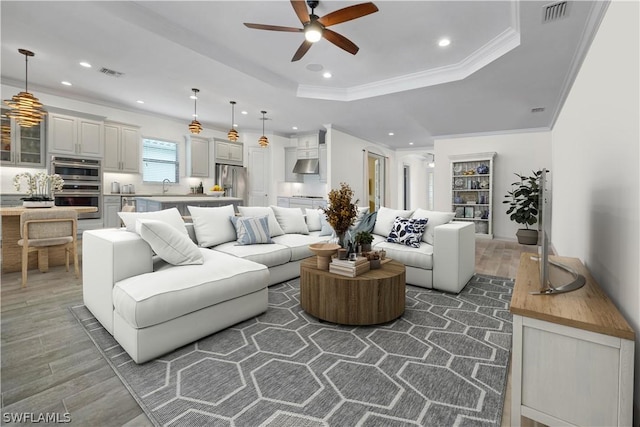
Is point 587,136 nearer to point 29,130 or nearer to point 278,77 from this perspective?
point 278,77

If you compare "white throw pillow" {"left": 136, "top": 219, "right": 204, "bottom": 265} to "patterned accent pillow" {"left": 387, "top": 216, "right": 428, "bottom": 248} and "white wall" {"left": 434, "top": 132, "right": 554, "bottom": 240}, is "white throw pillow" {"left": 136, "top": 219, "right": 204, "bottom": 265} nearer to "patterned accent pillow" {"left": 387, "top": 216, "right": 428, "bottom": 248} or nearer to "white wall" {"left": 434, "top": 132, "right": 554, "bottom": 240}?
"patterned accent pillow" {"left": 387, "top": 216, "right": 428, "bottom": 248}

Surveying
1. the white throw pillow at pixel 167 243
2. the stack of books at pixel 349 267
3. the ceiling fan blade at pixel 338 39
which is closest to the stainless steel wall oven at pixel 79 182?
the white throw pillow at pixel 167 243

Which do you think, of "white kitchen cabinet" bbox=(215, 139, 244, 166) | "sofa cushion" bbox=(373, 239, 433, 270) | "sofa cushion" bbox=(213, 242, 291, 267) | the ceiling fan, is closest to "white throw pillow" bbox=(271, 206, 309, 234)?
"sofa cushion" bbox=(213, 242, 291, 267)

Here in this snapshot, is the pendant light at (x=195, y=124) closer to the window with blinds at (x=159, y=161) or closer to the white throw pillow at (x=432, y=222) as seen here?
the window with blinds at (x=159, y=161)

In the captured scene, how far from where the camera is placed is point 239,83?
455 centimetres

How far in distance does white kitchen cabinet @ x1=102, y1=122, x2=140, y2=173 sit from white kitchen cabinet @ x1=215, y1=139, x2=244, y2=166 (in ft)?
5.99

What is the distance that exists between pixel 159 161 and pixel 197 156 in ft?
2.82

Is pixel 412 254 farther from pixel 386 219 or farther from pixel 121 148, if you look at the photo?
pixel 121 148

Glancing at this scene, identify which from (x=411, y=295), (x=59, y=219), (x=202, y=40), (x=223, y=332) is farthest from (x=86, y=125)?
(x=411, y=295)

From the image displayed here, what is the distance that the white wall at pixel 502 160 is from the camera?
669 cm

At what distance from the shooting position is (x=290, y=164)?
8.43 m

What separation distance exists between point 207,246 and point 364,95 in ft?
11.5

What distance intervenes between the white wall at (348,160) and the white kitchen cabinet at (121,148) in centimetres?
428

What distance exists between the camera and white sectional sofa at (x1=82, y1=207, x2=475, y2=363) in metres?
1.89
